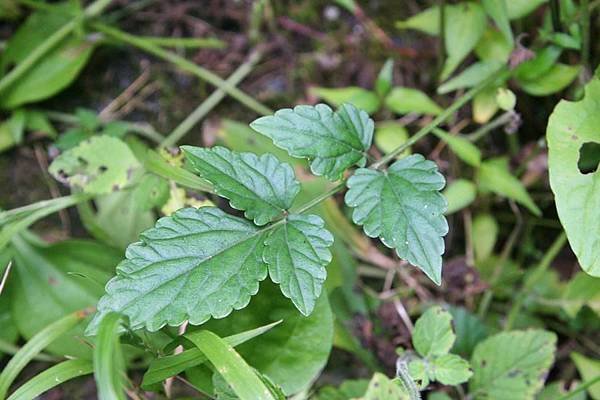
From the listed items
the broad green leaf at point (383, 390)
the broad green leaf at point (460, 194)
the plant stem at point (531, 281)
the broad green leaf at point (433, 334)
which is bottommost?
the plant stem at point (531, 281)

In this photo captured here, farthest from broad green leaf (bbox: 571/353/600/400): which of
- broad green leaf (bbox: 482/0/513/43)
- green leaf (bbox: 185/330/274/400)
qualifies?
green leaf (bbox: 185/330/274/400)

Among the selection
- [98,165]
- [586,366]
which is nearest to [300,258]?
[98,165]

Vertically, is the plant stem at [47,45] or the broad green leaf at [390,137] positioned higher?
the plant stem at [47,45]

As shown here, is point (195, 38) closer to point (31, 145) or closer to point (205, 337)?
point (31, 145)

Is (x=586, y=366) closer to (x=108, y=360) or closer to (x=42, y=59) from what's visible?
(x=108, y=360)

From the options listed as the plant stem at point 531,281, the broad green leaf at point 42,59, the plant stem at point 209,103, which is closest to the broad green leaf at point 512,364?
the plant stem at point 531,281

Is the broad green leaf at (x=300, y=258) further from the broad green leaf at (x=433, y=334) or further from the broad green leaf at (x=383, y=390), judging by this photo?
the broad green leaf at (x=433, y=334)

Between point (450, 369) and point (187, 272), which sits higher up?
point (187, 272)

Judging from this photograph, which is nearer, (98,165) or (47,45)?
(98,165)

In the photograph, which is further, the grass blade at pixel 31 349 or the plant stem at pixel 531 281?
the plant stem at pixel 531 281
